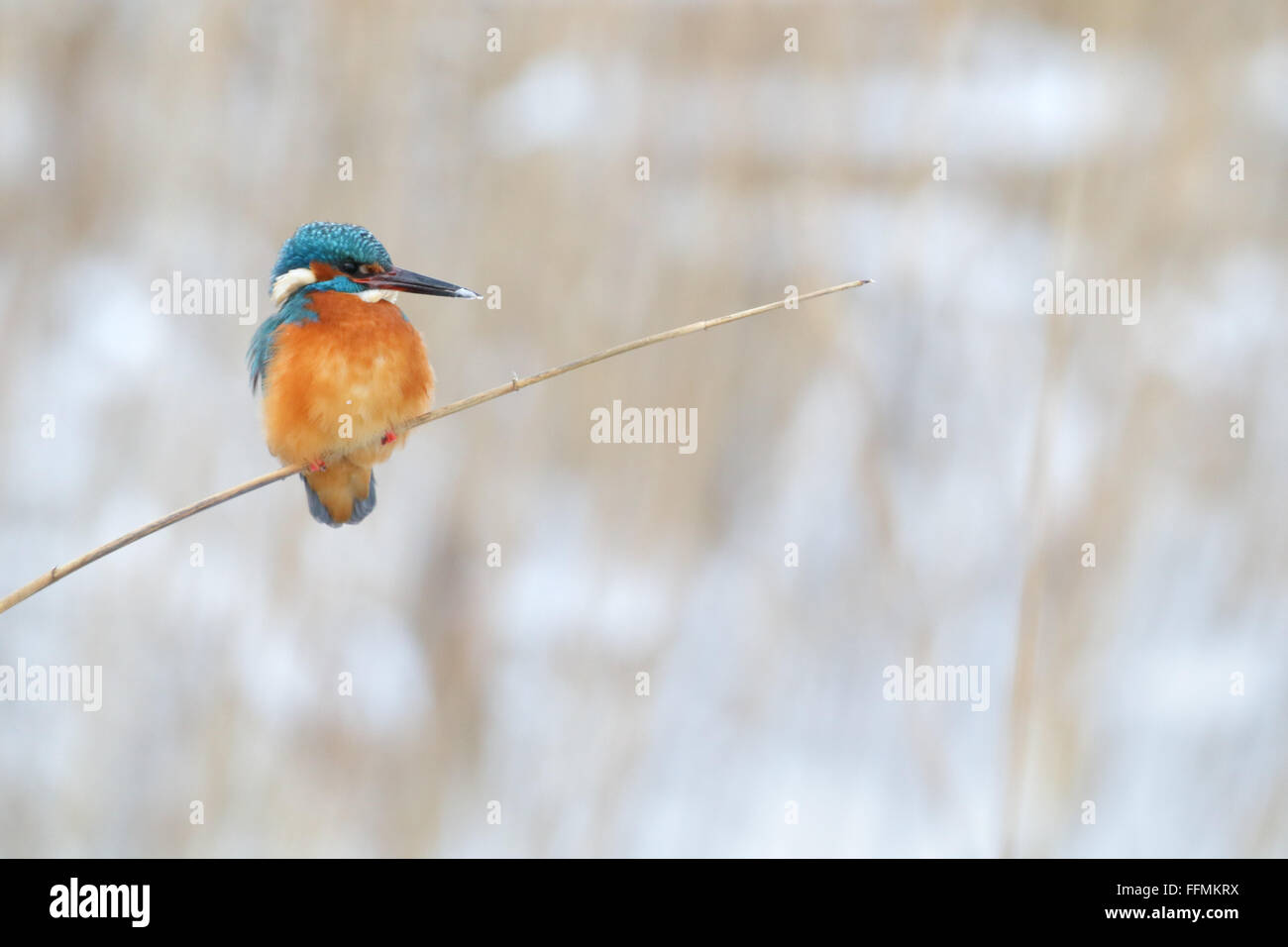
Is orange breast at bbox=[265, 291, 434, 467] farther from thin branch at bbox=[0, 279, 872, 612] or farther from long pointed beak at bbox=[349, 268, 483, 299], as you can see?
thin branch at bbox=[0, 279, 872, 612]

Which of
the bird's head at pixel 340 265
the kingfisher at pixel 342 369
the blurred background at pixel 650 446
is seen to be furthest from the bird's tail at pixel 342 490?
the blurred background at pixel 650 446

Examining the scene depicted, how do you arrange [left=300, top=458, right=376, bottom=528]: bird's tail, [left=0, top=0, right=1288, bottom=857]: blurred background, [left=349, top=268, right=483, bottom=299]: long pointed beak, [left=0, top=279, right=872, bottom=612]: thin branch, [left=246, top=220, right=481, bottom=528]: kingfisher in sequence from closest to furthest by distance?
[left=0, top=279, right=872, bottom=612]: thin branch
[left=349, top=268, right=483, bottom=299]: long pointed beak
[left=246, top=220, right=481, bottom=528]: kingfisher
[left=300, top=458, right=376, bottom=528]: bird's tail
[left=0, top=0, right=1288, bottom=857]: blurred background

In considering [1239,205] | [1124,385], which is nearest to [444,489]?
[1124,385]

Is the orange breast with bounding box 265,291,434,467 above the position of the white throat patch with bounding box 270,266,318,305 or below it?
below

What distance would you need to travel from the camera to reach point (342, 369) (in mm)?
1326

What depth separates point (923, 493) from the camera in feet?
7.37

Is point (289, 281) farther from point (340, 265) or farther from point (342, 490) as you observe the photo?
point (342, 490)

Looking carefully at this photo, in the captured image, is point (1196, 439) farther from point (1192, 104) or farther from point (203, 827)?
point (203, 827)

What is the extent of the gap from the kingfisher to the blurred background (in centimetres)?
62

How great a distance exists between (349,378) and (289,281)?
0.22 m

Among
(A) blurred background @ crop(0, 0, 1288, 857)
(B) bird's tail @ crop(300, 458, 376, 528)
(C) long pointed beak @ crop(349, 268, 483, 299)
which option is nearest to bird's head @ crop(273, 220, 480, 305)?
(C) long pointed beak @ crop(349, 268, 483, 299)

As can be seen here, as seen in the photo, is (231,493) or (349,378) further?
(349,378)

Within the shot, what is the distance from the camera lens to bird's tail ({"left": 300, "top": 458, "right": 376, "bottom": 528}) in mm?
1421

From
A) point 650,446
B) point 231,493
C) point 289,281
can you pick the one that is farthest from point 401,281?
point 650,446
